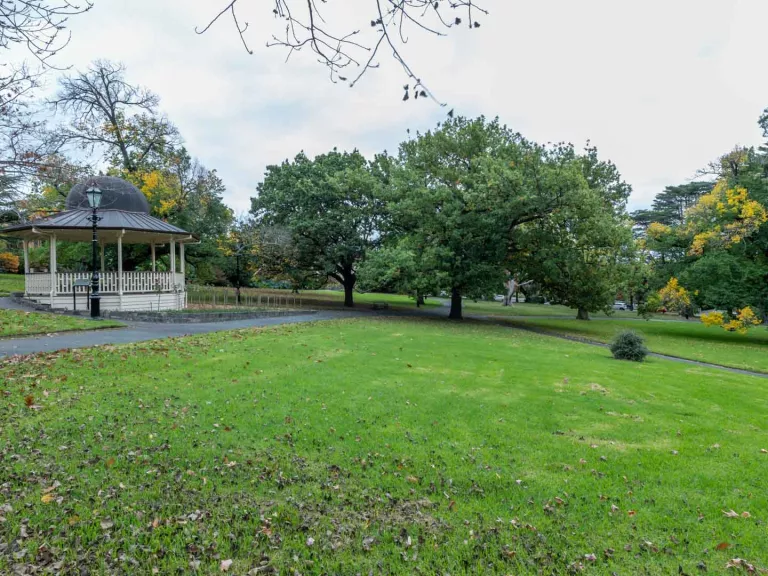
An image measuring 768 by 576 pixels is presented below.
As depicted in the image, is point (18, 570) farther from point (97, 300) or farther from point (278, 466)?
point (97, 300)

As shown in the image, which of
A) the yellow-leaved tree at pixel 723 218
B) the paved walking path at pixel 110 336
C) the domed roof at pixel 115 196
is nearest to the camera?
the paved walking path at pixel 110 336

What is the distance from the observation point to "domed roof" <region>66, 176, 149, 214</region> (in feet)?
66.5

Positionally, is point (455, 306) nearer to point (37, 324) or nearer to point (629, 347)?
point (629, 347)

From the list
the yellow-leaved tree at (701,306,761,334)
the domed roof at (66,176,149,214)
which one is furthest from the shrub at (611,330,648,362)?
the domed roof at (66,176,149,214)

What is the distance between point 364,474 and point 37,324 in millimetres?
13002

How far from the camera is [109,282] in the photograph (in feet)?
62.3

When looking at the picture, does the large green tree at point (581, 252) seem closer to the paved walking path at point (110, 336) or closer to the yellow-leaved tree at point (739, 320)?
the yellow-leaved tree at point (739, 320)

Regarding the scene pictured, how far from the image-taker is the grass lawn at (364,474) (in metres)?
3.10

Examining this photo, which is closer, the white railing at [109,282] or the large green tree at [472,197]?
the white railing at [109,282]

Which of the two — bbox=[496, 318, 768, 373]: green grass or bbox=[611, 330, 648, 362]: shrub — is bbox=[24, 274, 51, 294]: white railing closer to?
bbox=[611, 330, 648, 362]: shrub

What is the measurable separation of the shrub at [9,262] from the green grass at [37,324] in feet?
90.0

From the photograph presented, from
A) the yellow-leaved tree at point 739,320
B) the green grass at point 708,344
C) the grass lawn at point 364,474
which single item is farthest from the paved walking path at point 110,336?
the yellow-leaved tree at point 739,320

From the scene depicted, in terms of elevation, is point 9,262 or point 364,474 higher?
point 9,262

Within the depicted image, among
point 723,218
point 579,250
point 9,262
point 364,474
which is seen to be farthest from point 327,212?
point 9,262
